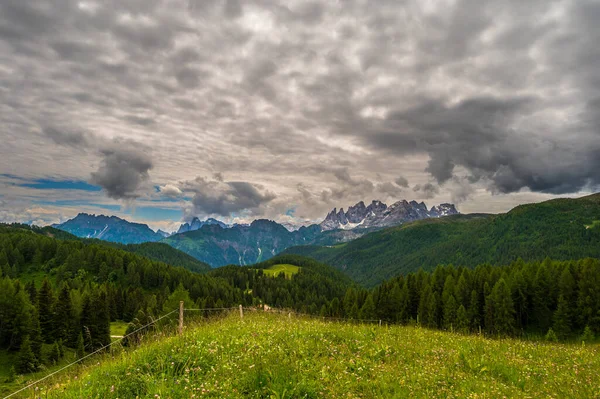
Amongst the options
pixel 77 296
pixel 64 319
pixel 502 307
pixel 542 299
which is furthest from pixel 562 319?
pixel 77 296

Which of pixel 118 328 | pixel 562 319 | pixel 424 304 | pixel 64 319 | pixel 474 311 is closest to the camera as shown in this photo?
pixel 562 319

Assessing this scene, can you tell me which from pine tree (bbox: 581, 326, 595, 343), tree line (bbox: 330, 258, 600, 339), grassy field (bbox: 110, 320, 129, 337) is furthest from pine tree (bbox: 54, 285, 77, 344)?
pine tree (bbox: 581, 326, 595, 343)

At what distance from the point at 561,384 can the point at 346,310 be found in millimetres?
100079

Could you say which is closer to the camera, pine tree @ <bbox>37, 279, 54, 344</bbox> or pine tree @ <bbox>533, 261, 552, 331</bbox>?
pine tree @ <bbox>533, 261, 552, 331</bbox>

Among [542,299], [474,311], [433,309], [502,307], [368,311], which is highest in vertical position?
[502,307]

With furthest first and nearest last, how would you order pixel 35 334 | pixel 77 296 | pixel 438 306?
pixel 77 296
pixel 438 306
pixel 35 334

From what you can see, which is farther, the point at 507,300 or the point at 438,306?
the point at 438,306

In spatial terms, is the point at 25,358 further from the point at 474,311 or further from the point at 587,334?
the point at 587,334

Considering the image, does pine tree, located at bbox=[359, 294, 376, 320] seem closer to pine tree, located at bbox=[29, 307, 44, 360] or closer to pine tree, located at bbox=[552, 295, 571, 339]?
pine tree, located at bbox=[552, 295, 571, 339]

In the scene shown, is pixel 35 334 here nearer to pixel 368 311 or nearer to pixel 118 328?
pixel 118 328

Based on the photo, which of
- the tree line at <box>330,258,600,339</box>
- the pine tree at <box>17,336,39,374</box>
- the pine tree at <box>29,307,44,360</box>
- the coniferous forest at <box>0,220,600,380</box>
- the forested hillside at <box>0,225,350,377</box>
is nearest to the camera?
the pine tree at <box>17,336,39,374</box>

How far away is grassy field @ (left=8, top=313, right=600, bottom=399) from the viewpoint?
8.77 metres

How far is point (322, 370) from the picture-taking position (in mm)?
9805

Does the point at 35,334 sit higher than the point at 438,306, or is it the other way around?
the point at 438,306
